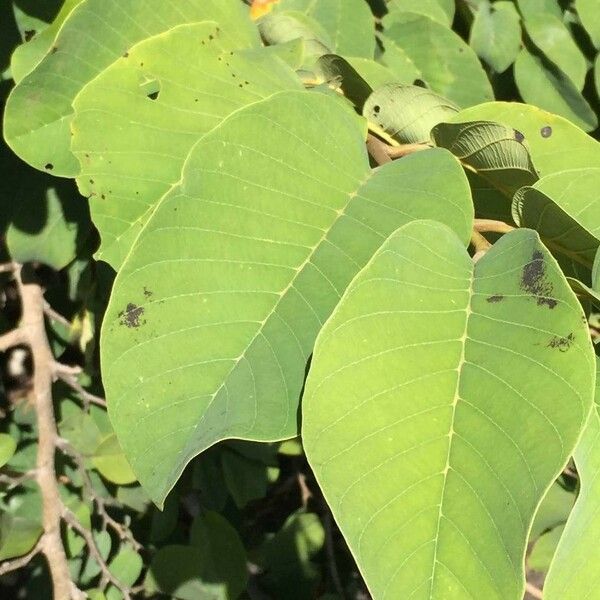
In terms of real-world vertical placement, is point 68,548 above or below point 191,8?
below

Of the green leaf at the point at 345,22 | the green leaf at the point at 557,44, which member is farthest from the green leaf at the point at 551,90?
the green leaf at the point at 345,22

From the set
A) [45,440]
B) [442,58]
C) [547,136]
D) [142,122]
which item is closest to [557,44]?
[442,58]

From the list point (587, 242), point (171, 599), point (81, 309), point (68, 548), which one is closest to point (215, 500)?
point (171, 599)

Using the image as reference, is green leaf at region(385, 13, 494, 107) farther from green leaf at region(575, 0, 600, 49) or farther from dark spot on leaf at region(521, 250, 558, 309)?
dark spot on leaf at region(521, 250, 558, 309)

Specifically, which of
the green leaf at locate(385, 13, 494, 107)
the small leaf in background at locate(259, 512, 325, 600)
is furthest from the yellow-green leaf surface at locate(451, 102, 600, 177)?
the small leaf in background at locate(259, 512, 325, 600)

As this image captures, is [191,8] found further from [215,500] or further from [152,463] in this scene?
[215,500]

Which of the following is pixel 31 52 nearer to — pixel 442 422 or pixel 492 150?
pixel 492 150
